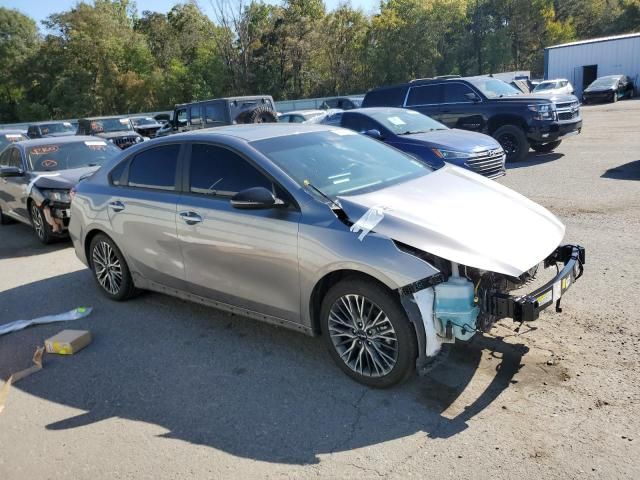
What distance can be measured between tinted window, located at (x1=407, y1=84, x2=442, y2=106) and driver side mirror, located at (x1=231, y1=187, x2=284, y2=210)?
10248 mm

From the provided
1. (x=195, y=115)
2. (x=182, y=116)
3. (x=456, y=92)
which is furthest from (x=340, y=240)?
(x=182, y=116)

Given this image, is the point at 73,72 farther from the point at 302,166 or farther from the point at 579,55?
the point at 302,166

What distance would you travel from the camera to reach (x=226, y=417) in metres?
3.56

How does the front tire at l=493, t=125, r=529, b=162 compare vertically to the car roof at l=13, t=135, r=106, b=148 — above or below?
below

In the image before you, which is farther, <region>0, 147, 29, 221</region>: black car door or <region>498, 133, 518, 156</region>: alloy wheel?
<region>498, 133, 518, 156</region>: alloy wheel

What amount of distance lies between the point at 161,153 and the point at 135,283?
1.35 meters

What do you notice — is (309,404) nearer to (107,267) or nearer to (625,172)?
(107,267)

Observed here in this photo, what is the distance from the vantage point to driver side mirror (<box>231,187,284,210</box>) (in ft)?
12.7

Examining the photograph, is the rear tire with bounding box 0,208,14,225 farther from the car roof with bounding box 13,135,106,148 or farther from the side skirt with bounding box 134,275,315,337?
the side skirt with bounding box 134,275,315,337

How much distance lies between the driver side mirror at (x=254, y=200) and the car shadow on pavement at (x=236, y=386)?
1.24 metres

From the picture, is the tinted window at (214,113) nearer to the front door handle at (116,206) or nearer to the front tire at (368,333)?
the front door handle at (116,206)

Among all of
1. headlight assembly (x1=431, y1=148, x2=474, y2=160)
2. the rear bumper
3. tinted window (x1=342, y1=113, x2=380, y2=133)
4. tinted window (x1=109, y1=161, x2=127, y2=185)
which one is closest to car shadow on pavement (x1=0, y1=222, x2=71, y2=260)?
tinted window (x1=109, y1=161, x2=127, y2=185)

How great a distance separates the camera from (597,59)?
3944 centimetres

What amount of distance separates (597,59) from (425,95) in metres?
32.7
